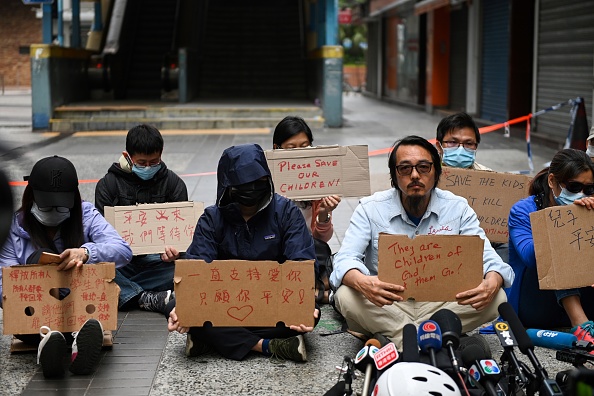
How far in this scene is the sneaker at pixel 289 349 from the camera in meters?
4.63

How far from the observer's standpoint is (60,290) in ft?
15.4

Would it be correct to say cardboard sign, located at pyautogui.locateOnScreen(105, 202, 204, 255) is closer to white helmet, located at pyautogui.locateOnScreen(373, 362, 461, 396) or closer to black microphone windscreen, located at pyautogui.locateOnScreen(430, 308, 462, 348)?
black microphone windscreen, located at pyautogui.locateOnScreen(430, 308, 462, 348)

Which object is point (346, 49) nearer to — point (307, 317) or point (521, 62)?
point (521, 62)

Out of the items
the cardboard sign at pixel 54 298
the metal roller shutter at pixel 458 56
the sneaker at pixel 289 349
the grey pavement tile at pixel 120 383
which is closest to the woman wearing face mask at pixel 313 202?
the sneaker at pixel 289 349

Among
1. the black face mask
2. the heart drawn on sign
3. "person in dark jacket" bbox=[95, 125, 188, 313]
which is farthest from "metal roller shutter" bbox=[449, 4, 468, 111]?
the heart drawn on sign

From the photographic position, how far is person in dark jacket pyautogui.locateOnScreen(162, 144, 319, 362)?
4.59 m

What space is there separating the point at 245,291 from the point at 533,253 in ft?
5.42

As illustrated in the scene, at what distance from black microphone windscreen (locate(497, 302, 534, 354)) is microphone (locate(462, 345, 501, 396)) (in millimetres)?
138

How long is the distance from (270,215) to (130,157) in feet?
4.48

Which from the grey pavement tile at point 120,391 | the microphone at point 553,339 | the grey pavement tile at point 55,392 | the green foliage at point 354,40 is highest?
the green foliage at point 354,40

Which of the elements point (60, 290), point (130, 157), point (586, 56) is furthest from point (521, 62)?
point (60, 290)

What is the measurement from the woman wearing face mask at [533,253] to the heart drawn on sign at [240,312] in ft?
5.28

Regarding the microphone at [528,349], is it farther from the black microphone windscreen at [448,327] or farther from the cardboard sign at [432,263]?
the cardboard sign at [432,263]

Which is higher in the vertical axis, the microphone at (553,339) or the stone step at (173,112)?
the stone step at (173,112)
